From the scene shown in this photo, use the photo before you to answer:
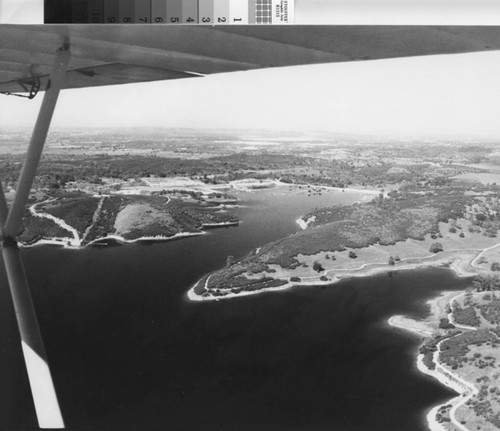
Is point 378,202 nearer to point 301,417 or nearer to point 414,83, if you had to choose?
point 414,83

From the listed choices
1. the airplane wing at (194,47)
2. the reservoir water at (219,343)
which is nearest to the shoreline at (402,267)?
the reservoir water at (219,343)

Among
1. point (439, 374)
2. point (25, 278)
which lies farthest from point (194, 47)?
point (439, 374)

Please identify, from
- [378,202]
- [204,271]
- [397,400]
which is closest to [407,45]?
[378,202]

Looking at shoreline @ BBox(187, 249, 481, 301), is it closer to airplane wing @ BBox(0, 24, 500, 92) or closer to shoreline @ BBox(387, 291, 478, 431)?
shoreline @ BBox(387, 291, 478, 431)

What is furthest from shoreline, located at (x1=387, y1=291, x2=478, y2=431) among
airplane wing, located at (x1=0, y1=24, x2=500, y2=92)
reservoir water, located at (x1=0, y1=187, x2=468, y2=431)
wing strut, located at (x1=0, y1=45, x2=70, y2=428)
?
wing strut, located at (x1=0, y1=45, x2=70, y2=428)

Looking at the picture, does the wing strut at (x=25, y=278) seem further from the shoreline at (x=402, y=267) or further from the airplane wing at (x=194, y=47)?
the shoreline at (x=402, y=267)
